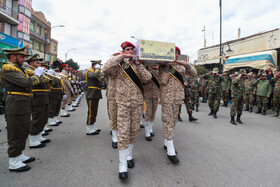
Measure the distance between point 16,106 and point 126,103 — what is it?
72.6 inches

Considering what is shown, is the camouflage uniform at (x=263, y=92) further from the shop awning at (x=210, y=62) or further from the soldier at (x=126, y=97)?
the shop awning at (x=210, y=62)

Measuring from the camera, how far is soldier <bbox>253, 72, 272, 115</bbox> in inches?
321

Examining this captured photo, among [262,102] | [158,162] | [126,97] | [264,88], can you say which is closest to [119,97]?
[126,97]

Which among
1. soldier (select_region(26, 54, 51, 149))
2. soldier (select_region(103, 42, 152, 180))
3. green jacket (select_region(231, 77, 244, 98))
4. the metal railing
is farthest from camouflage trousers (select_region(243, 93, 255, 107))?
the metal railing

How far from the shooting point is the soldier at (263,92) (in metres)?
8.16

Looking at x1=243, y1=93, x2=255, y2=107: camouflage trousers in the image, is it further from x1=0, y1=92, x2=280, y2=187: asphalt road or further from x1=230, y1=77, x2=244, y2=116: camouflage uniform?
x1=0, y1=92, x2=280, y2=187: asphalt road

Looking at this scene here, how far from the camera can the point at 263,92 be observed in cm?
833

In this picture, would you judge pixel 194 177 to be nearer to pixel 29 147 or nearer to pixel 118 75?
pixel 118 75

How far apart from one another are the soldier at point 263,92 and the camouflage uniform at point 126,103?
26.8ft

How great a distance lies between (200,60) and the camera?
22484 millimetres

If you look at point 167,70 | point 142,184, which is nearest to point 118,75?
point 167,70

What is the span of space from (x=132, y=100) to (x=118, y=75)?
473 millimetres

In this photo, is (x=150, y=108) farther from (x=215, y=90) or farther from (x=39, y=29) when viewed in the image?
(x=39, y=29)

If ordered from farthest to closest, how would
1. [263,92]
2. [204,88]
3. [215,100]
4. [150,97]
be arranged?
[204,88] < [263,92] < [215,100] < [150,97]
